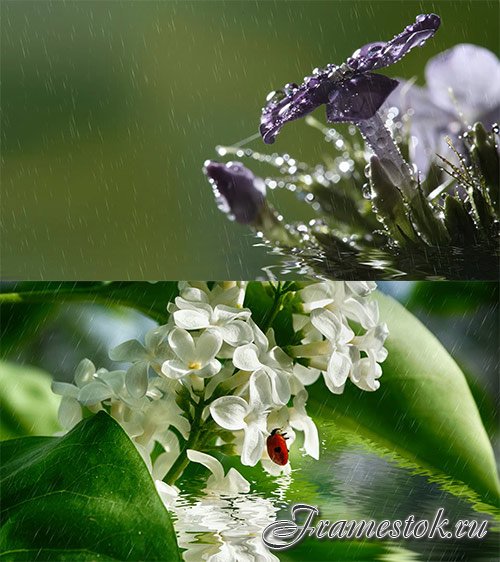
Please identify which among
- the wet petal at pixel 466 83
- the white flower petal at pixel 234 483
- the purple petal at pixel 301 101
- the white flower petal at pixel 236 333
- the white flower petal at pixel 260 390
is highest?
the wet petal at pixel 466 83

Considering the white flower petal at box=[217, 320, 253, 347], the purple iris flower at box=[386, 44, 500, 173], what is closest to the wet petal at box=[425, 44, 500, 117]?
the purple iris flower at box=[386, 44, 500, 173]

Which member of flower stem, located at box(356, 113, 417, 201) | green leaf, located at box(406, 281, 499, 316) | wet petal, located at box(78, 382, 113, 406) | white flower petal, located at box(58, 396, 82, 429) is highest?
flower stem, located at box(356, 113, 417, 201)

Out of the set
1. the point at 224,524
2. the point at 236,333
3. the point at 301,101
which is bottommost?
the point at 224,524

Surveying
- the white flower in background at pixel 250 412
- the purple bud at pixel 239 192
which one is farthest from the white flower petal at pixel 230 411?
the purple bud at pixel 239 192

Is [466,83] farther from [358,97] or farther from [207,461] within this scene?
[207,461]

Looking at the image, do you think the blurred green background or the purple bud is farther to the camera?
the blurred green background

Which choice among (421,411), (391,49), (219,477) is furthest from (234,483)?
(391,49)

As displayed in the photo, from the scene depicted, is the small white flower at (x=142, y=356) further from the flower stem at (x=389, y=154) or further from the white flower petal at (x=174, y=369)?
the flower stem at (x=389, y=154)

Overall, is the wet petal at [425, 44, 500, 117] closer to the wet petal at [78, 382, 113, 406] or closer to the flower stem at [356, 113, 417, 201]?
the flower stem at [356, 113, 417, 201]
